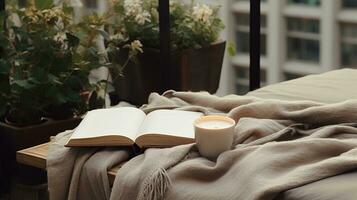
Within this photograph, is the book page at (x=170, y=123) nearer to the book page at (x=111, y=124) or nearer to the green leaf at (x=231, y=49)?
the book page at (x=111, y=124)

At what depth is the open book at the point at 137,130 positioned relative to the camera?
1323 millimetres

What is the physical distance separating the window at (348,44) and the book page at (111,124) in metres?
1.50

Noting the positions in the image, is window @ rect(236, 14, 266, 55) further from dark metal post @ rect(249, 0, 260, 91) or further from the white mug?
the white mug

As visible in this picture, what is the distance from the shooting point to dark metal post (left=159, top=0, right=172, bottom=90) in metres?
2.32

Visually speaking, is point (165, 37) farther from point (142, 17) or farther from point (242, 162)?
point (242, 162)

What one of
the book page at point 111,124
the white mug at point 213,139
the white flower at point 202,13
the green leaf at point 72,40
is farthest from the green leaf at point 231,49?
the white mug at point 213,139

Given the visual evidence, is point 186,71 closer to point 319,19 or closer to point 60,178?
point 319,19

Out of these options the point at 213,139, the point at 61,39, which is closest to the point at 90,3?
the point at 61,39

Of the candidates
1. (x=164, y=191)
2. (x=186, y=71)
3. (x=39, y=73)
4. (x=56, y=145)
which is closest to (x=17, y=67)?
(x=39, y=73)

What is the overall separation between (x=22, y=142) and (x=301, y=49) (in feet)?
4.73

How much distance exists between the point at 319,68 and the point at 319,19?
219mm

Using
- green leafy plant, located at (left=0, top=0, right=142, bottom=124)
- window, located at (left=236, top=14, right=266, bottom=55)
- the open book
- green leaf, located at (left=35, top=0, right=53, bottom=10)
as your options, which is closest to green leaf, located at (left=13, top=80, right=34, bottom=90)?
green leafy plant, located at (left=0, top=0, right=142, bottom=124)

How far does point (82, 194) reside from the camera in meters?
1.33

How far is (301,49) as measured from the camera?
9.82 feet
